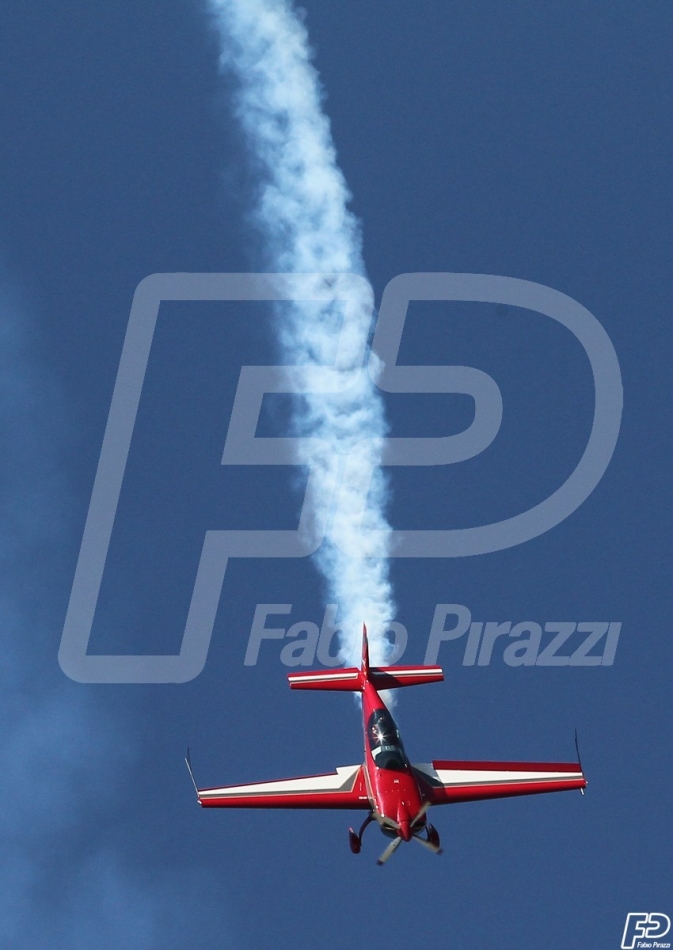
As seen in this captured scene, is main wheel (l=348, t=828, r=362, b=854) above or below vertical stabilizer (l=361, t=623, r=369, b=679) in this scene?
below

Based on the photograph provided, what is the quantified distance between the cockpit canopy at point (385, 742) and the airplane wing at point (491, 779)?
1.45 m

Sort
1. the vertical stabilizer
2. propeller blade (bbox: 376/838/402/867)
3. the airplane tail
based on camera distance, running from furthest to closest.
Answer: the vertical stabilizer, the airplane tail, propeller blade (bbox: 376/838/402/867)

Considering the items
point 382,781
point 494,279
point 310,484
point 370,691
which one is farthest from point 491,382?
point 382,781

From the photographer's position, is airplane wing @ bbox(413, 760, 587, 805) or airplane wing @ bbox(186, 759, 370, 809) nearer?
airplane wing @ bbox(186, 759, 370, 809)

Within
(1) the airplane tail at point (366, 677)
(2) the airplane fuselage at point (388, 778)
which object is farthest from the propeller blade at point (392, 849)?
(1) the airplane tail at point (366, 677)

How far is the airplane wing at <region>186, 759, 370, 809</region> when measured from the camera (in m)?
62.0

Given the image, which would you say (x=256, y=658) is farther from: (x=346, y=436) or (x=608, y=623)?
(x=608, y=623)

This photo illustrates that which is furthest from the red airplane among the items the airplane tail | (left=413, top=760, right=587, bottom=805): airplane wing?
the airplane tail

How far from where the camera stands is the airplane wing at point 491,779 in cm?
6247

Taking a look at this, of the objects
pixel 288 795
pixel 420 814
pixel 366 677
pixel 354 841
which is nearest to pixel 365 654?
pixel 366 677

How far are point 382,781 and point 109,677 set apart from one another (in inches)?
793

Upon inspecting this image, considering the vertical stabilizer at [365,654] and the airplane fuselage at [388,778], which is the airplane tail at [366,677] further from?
the airplane fuselage at [388,778]

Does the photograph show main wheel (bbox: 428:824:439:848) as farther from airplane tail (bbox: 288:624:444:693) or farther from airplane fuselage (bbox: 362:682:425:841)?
airplane tail (bbox: 288:624:444:693)

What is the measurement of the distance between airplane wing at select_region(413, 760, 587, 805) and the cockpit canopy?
57.1 inches
